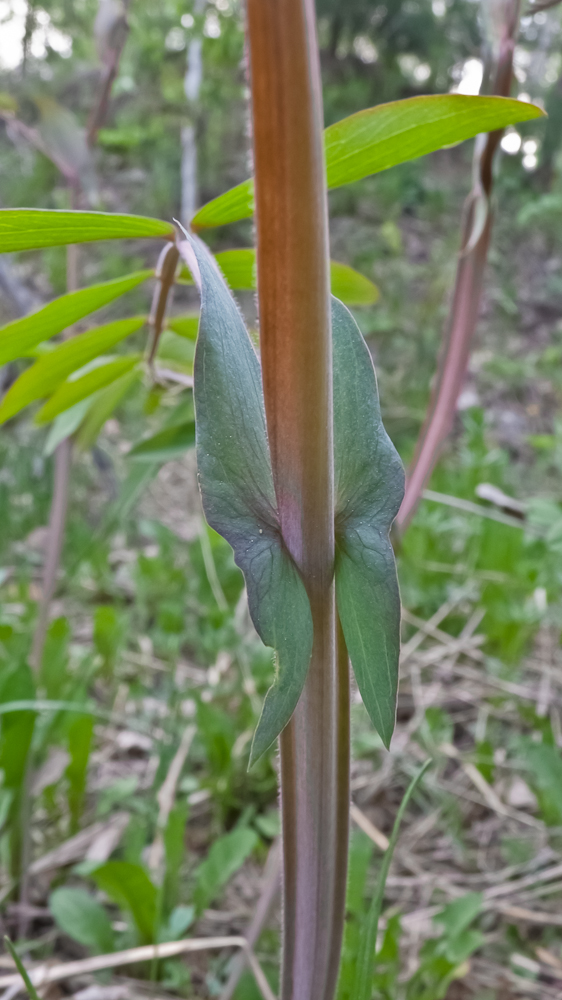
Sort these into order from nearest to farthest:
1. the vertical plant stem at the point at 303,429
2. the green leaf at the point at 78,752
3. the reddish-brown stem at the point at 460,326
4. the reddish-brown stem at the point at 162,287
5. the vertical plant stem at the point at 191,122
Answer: the vertical plant stem at the point at 303,429 < the reddish-brown stem at the point at 162,287 < the reddish-brown stem at the point at 460,326 < the green leaf at the point at 78,752 < the vertical plant stem at the point at 191,122

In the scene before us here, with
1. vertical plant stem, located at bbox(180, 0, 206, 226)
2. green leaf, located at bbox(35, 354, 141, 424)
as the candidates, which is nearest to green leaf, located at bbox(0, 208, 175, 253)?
green leaf, located at bbox(35, 354, 141, 424)

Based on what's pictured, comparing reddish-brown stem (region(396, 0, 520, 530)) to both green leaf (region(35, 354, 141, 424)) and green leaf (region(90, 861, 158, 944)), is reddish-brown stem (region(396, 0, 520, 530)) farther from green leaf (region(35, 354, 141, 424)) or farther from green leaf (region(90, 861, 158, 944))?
green leaf (region(90, 861, 158, 944))

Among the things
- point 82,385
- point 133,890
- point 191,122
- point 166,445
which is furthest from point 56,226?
point 191,122

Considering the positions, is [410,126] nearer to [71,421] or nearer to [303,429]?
[303,429]

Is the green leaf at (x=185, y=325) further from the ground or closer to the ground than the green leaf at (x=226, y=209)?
closer to the ground

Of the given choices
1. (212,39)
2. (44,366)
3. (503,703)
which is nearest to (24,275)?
(212,39)

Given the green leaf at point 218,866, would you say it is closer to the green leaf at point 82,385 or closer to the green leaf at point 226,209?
the green leaf at point 82,385

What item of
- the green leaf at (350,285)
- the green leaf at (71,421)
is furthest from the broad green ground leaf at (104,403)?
the green leaf at (350,285)
